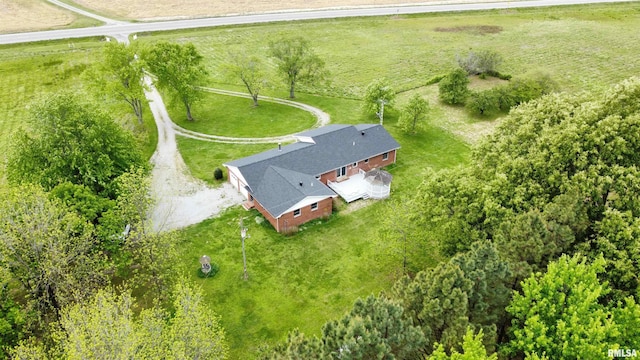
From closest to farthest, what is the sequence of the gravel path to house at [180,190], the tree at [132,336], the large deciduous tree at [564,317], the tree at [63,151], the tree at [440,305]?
1. the large deciduous tree at [564,317]
2. the tree at [132,336]
3. the tree at [440,305]
4. the tree at [63,151]
5. the gravel path to house at [180,190]

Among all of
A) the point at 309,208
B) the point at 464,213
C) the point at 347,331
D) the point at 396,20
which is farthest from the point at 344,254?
the point at 396,20

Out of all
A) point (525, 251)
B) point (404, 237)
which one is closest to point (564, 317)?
point (525, 251)

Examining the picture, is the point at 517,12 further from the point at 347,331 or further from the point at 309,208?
the point at 347,331

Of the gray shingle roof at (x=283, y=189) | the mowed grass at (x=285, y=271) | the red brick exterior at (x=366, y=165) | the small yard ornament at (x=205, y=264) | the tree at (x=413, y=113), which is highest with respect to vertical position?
the tree at (x=413, y=113)

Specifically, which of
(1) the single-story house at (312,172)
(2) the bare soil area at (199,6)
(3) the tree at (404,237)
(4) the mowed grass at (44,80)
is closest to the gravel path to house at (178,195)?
(1) the single-story house at (312,172)

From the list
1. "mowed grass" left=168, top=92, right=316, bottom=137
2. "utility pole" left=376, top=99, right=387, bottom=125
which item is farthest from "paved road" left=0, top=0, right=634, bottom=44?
"utility pole" left=376, top=99, right=387, bottom=125

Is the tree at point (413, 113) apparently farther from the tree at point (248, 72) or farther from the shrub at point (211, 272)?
the shrub at point (211, 272)

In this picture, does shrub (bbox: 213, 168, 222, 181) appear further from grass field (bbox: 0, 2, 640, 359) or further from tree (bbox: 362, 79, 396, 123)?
tree (bbox: 362, 79, 396, 123)
